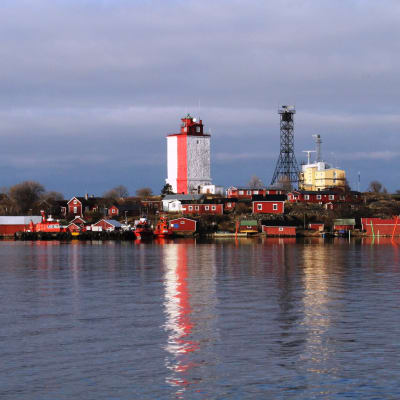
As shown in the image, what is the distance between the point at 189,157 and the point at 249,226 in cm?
1514

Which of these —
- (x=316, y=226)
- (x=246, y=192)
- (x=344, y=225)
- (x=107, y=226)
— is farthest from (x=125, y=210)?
(x=344, y=225)

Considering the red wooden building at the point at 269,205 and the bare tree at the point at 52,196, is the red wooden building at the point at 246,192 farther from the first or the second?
the bare tree at the point at 52,196

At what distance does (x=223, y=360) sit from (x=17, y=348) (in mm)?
5801

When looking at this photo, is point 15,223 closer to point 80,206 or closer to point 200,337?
point 80,206

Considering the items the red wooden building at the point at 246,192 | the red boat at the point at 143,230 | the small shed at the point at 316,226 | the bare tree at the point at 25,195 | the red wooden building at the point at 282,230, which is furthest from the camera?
the bare tree at the point at 25,195

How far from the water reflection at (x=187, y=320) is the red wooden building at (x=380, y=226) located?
62.9m

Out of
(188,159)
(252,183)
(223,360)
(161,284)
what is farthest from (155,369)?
(252,183)

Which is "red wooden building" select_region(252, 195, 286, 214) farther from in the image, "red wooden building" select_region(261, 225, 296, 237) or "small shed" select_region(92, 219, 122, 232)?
"small shed" select_region(92, 219, 122, 232)

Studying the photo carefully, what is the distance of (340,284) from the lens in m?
36.2

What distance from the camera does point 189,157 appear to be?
368 feet

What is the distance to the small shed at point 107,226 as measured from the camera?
107 meters

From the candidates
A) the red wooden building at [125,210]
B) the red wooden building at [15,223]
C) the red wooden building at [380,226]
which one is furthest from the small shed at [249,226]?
the red wooden building at [15,223]

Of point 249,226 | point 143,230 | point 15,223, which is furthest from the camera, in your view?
point 15,223

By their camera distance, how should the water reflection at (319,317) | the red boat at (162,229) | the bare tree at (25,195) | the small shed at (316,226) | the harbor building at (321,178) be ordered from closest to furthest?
the water reflection at (319,317) → the red boat at (162,229) → the small shed at (316,226) → the harbor building at (321,178) → the bare tree at (25,195)
